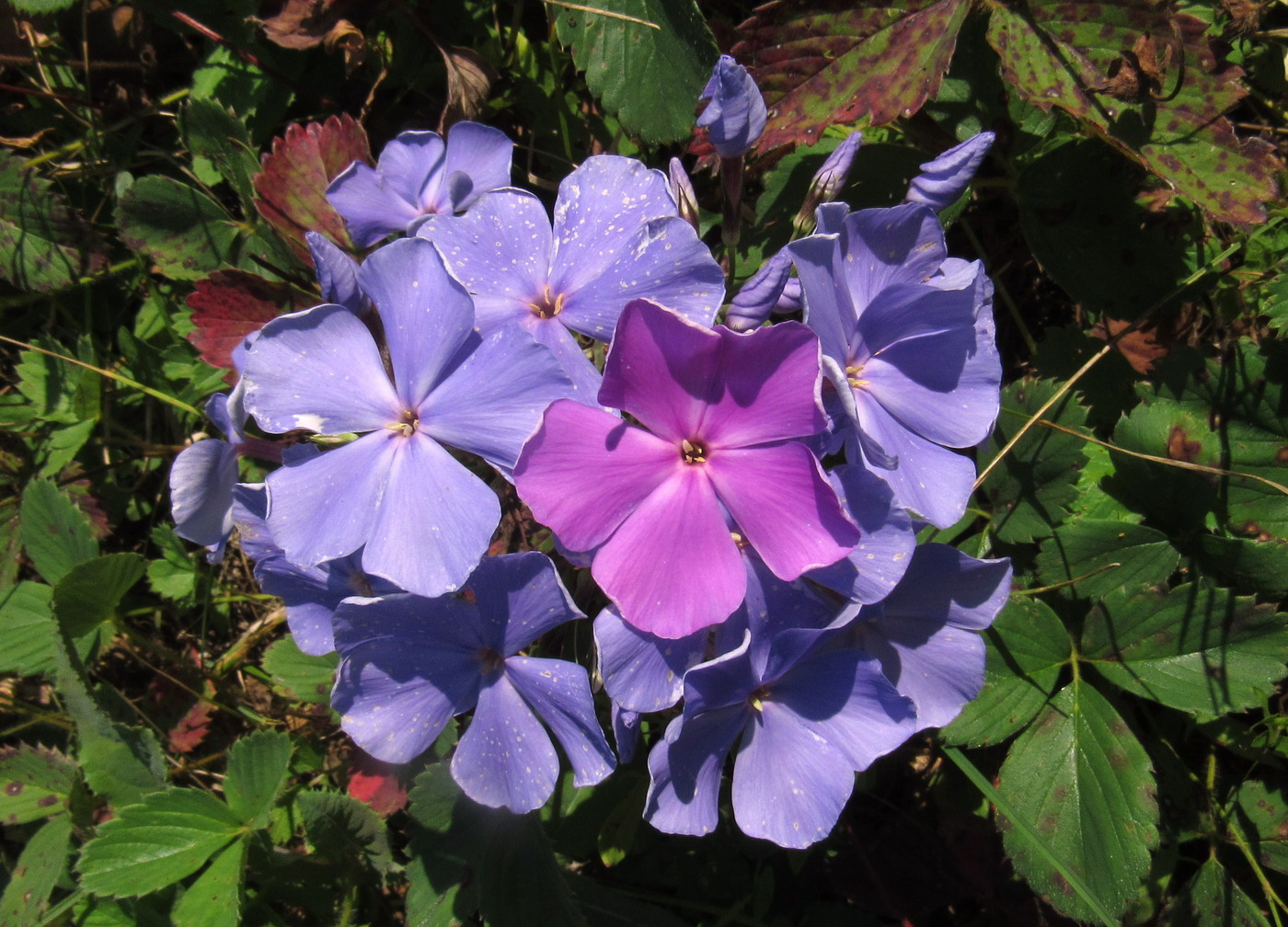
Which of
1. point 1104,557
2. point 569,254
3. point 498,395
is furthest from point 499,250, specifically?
point 1104,557

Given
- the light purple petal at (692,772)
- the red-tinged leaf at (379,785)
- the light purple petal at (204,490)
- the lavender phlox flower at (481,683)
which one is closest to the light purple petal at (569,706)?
the lavender phlox flower at (481,683)

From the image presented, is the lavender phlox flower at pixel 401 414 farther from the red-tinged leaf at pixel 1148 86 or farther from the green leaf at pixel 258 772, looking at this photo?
the red-tinged leaf at pixel 1148 86

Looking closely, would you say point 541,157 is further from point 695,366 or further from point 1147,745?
point 1147,745

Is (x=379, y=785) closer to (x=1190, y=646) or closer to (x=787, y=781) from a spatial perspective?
(x=787, y=781)

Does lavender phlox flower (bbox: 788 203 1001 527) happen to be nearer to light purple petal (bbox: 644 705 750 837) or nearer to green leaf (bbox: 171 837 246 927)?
light purple petal (bbox: 644 705 750 837)

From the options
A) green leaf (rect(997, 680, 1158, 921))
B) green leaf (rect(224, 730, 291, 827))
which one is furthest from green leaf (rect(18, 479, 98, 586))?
green leaf (rect(997, 680, 1158, 921))
